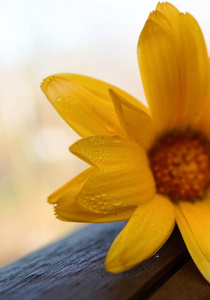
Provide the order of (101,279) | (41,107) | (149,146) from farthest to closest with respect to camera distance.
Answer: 1. (41,107)
2. (149,146)
3. (101,279)

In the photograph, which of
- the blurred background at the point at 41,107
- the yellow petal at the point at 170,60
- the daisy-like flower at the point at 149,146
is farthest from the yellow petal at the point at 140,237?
the blurred background at the point at 41,107

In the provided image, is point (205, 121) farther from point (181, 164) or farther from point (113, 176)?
point (113, 176)

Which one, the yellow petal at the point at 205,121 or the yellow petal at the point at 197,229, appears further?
the yellow petal at the point at 205,121

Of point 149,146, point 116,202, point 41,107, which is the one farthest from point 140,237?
point 41,107

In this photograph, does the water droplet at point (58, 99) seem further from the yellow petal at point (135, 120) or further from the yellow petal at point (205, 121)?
the yellow petal at point (205, 121)

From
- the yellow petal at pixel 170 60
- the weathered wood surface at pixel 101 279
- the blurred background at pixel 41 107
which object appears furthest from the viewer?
the blurred background at pixel 41 107

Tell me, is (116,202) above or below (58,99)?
below

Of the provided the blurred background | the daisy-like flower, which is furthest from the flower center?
the blurred background

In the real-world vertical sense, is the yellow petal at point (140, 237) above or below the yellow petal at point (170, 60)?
below
